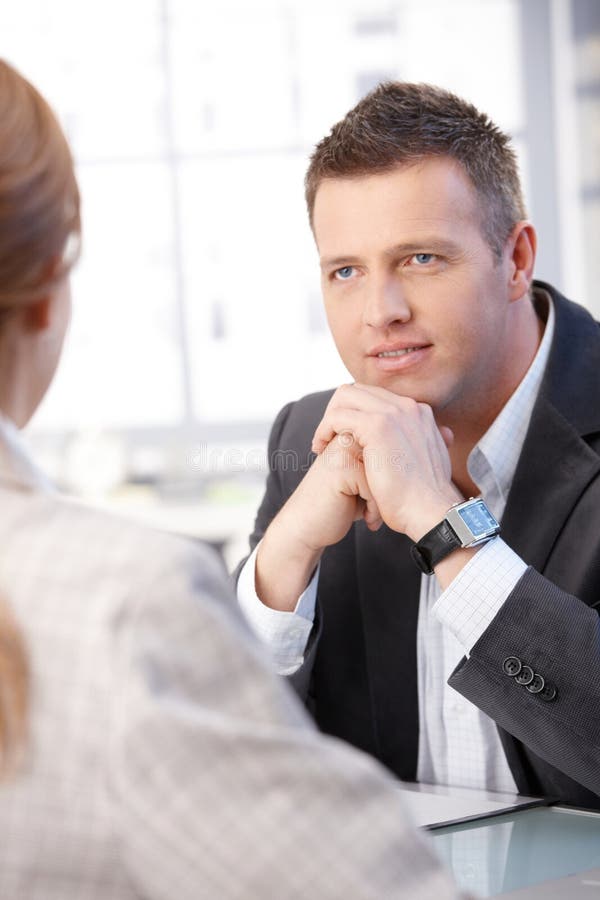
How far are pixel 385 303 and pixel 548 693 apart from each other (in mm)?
605

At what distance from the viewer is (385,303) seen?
1.61 metres

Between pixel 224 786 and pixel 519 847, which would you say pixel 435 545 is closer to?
pixel 519 847

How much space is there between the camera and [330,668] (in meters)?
1.72

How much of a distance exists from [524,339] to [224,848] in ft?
4.19

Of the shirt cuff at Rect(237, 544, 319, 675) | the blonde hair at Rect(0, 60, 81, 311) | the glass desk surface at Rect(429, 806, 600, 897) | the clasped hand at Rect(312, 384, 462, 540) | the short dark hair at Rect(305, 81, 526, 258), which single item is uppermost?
the short dark hair at Rect(305, 81, 526, 258)

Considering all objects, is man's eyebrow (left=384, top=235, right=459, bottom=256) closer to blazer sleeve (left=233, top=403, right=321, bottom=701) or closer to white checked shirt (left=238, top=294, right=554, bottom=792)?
white checked shirt (left=238, top=294, right=554, bottom=792)

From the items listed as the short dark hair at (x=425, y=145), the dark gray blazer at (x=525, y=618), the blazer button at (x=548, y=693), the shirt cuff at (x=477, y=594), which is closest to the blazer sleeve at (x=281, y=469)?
the dark gray blazer at (x=525, y=618)

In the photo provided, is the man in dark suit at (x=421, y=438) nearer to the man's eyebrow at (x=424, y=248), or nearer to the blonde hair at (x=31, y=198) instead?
the man's eyebrow at (x=424, y=248)

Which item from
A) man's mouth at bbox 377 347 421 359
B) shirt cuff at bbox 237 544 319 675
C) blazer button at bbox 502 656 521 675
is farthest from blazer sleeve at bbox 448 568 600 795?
man's mouth at bbox 377 347 421 359

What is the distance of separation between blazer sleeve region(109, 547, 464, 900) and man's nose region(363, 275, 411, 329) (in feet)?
3.35

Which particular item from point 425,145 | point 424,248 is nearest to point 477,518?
point 424,248

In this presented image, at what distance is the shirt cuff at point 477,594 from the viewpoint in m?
1.33

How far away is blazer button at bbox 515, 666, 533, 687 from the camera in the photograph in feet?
4.26

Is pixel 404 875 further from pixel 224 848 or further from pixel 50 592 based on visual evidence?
pixel 50 592
